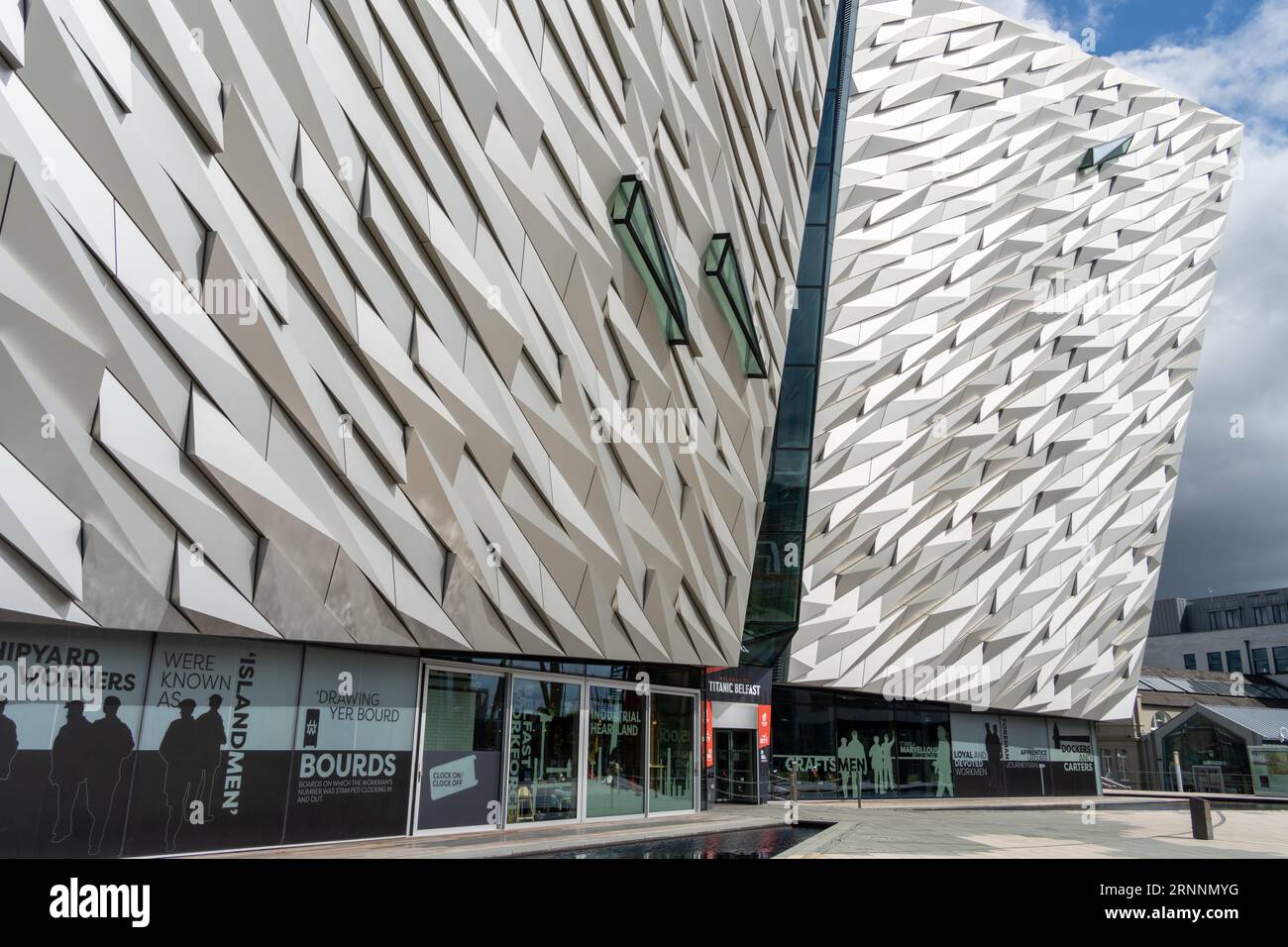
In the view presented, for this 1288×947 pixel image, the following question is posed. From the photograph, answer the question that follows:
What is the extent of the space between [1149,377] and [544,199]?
2923 cm

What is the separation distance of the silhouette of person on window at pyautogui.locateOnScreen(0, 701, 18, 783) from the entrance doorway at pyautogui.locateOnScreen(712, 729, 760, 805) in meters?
20.8

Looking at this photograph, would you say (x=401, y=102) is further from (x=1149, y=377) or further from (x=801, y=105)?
(x=1149, y=377)

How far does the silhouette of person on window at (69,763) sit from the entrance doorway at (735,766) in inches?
791

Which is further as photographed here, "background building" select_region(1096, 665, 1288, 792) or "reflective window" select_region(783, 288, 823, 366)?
"background building" select_region(1096, 665, 1288, 792)

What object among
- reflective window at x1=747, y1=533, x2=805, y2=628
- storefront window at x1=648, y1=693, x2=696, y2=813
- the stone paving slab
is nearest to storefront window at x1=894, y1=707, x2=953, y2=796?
the stone paving slab

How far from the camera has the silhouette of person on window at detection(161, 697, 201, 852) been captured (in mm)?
10125

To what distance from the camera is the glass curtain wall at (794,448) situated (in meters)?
26.6

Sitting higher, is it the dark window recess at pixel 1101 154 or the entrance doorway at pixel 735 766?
the dark window recess at pixel 1101 154

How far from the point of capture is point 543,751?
56.0 ft

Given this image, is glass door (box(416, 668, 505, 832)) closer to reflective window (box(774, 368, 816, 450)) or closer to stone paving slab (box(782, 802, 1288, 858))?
stone paving slab (box(782, 802, 1288, 858))

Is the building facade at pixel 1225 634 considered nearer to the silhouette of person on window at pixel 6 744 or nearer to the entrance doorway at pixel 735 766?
the entrance doorway at pixel 735 766

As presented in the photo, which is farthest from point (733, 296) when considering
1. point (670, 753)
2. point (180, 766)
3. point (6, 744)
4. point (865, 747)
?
point (865, 747)

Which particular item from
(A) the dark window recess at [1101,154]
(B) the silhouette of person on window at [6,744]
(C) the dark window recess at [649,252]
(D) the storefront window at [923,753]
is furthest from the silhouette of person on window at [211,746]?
(A) the dark window recess at [1101,154]
